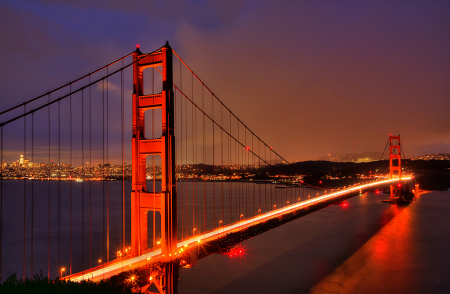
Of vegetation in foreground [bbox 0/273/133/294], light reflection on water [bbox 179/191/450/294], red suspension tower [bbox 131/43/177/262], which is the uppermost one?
red suspension tower [bbox 131/43/177/262]

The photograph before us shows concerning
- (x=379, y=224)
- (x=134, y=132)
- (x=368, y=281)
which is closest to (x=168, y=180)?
(x=134, y=132)

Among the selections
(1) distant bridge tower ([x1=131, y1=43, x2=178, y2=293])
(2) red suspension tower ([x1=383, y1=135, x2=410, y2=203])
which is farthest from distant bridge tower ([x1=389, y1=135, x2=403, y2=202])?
(1) distant bridge tower ([x1=131, y1=43, x2=178, y2=293])

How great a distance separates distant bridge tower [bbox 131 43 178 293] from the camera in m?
11.3

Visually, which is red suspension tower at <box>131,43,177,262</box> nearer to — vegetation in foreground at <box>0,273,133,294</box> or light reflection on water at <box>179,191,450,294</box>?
vegetation in foreground at <box>0,273,133,294</box>

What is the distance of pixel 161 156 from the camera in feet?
38.1

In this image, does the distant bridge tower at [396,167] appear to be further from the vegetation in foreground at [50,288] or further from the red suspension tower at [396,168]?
the vegetation in foreground at [50,288]

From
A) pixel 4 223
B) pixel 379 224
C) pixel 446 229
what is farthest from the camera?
pixel 4 223

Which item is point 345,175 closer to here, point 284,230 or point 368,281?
point 284,230

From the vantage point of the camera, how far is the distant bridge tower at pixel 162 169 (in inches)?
445

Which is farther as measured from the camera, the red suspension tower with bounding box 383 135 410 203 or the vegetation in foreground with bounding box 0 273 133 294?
the red suspension tower with bounding box 383 135 410 203

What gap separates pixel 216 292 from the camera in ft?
63.6

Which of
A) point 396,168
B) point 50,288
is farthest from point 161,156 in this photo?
point 396,168

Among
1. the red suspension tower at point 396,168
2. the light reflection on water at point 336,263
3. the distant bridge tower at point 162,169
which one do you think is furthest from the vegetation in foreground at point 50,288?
the red suspension tower at point 396,168

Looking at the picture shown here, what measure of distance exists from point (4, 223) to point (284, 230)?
1697 inches
